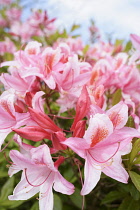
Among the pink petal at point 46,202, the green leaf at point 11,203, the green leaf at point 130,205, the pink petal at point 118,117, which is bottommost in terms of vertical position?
the green leaf at point 11,203

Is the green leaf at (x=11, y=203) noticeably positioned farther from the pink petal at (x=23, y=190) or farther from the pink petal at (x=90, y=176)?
the pink petal at (x=90, y=176)

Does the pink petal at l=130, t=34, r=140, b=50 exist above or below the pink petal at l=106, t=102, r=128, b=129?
above

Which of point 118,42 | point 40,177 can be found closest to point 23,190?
point 40,177

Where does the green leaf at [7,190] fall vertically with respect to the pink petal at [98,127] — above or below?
below

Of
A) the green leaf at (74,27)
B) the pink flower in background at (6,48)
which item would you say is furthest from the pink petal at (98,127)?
the green leaf at (74,27)

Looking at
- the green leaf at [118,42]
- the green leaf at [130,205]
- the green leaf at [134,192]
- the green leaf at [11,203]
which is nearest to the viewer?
the green leaf at [134,192]

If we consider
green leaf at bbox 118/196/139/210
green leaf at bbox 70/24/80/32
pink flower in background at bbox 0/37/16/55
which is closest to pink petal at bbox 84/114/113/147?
green leaf at bbox 118/196/139/210

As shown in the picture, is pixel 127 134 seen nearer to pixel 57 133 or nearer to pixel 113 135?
pixel 113 135

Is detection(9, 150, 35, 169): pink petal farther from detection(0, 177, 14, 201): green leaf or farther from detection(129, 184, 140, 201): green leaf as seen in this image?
detection(0, 177, 14, 201): green leaf
